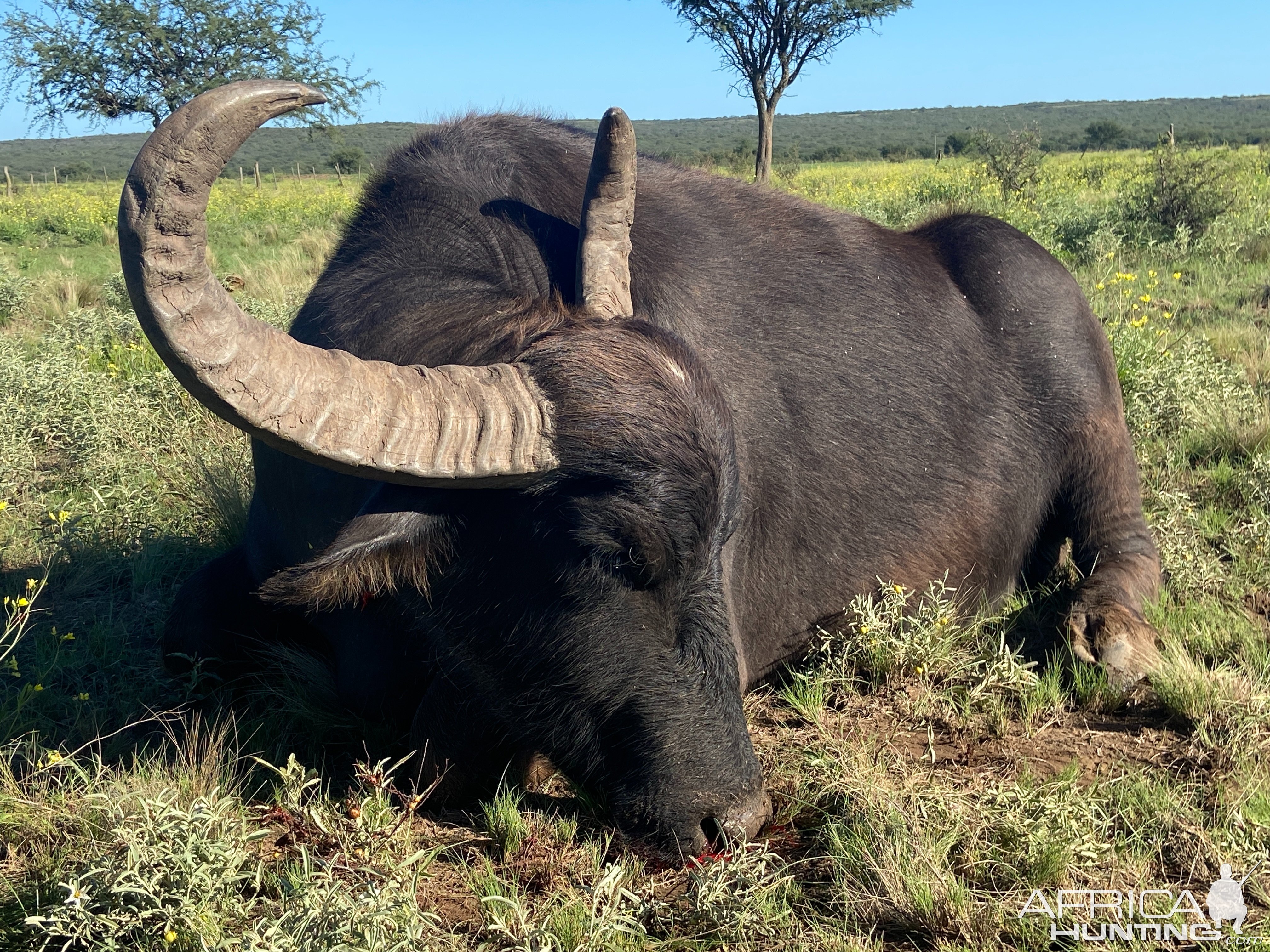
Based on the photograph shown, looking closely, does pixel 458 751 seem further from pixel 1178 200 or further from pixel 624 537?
pixel 1178 200

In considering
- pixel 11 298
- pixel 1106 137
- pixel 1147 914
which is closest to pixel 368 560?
pixel 1147 914

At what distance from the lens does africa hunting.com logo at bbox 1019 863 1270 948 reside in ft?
7.47

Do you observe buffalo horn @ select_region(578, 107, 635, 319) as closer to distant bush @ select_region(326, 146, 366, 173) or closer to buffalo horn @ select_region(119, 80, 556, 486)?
buffalo horn @ select_region(119, 80, 556, 486)

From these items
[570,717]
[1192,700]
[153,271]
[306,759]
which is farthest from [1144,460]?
[153,271]

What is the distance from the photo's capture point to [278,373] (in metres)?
2.02

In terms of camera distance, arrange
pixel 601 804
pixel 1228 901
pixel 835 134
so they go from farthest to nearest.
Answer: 1. pixel 835 134
2. pixel 601 804
3. pixel 1228 901

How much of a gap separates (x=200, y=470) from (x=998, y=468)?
4.14 metres

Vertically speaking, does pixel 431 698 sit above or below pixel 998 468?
below

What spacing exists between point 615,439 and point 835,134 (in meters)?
117

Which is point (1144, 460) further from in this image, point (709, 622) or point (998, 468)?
point (709, 622)

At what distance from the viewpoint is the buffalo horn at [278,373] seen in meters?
1.82

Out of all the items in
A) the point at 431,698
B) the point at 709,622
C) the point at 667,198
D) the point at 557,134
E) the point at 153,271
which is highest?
the point at 557,134

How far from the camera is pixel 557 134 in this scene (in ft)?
12.5

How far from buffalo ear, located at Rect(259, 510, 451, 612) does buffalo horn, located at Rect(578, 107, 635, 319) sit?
2.63 feet
